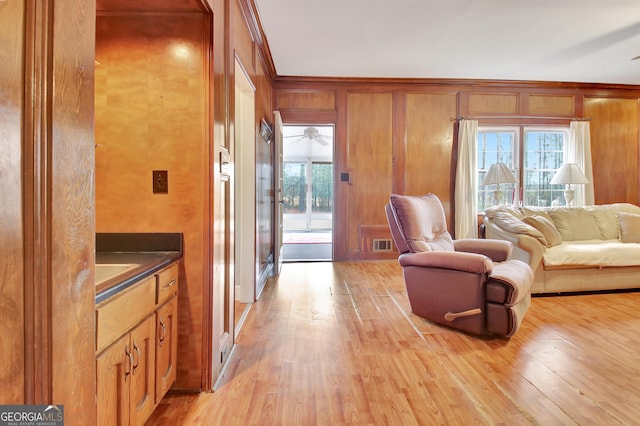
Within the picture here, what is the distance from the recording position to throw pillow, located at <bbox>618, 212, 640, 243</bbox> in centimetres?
378

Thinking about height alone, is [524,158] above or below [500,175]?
above

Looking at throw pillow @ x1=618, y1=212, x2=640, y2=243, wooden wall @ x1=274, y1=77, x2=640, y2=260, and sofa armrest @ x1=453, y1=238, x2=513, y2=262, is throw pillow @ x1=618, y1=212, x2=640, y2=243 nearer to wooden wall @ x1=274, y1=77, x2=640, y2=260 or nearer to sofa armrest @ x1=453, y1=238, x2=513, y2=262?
sofa armrest @ x1=453, y1=238, x2=513, y2=262

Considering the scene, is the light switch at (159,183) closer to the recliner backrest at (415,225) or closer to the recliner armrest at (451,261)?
the recliner backrest at (415,225)

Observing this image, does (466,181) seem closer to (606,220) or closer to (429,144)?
(429,144)

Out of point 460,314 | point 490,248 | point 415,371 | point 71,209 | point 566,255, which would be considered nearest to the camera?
point 71,209

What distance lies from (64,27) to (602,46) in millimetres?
5335

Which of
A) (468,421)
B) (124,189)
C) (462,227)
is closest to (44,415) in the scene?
(124,189)

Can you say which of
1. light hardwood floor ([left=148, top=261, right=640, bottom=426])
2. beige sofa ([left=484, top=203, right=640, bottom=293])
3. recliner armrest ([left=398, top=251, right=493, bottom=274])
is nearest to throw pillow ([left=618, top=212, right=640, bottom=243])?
beige sofa ([left=484, top=203, right=640, bottom=293])

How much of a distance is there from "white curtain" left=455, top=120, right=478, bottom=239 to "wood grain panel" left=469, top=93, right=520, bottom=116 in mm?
285

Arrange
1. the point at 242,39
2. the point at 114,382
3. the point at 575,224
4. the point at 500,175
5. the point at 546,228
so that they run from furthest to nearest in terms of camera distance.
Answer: the point at 500,175 < the point at 575,224 < the point at 546,228 < the point at 242,39 < the point at 114,382

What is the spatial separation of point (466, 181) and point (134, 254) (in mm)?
4850

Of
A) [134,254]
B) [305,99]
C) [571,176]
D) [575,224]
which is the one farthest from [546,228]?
[134,254]
